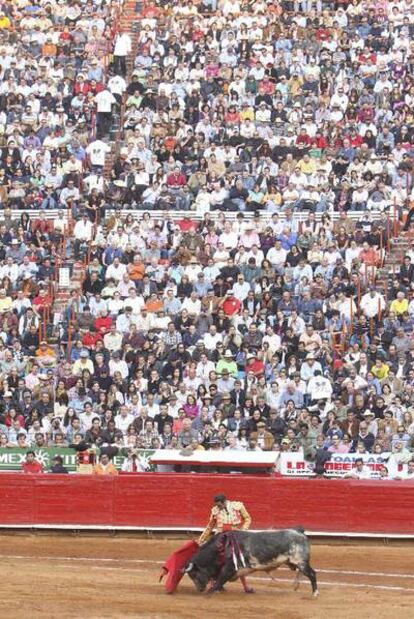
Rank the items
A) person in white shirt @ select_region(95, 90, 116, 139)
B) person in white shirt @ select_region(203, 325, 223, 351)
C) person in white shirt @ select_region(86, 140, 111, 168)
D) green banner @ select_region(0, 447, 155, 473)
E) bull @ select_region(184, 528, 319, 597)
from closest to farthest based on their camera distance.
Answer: bull @ select_region(184, 528, 319, 597)
green banner @ select_region(0, 447, 155, 473)
person in white shirt @ select_region(203, 325, 223, 351)
person in white shirt @ select_region(86, 140, 111, 168)
person in white shirt @ select_region(95, 90, 116, 139)

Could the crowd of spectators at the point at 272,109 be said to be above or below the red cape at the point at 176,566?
above

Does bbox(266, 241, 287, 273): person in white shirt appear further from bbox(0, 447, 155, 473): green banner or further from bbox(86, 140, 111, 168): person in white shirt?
bbox(86, 140, 111, 168): person in white shirt

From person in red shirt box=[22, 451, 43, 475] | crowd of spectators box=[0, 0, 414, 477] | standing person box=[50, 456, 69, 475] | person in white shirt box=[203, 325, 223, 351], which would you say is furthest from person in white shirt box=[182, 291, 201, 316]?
person in red shirt box=[22, 451, 43, 475]

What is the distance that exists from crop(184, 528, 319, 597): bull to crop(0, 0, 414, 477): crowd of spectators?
7066 millimetres

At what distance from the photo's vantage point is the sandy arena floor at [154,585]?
20.4 m

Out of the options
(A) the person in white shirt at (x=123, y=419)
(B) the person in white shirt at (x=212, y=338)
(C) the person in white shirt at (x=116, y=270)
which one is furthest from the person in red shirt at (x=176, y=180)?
(A) the person in white shirt at (x=123, y=419)

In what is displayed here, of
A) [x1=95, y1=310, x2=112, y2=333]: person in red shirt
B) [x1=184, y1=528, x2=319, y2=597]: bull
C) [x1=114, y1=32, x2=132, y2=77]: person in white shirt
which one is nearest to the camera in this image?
[x1=184, y1=528, x2=319, y2=597]: bull

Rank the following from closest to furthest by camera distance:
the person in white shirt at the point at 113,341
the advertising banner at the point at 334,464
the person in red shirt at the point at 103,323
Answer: the advertising banner at the point at 334,464
the person in white shirt at the point at 113,341
the person in red shirt at the point at 103,323

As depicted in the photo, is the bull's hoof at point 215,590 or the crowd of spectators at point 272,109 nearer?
the bull's hoof at point 215,590

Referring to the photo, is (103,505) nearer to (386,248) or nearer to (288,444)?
(288,444)

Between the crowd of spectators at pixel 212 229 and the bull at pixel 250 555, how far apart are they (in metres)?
7.07

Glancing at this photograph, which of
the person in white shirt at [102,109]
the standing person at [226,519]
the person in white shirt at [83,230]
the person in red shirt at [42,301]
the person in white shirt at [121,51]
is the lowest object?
the standing person at [226,519]

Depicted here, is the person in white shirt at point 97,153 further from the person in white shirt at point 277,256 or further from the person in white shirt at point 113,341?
the person in white shirt at point 113,341

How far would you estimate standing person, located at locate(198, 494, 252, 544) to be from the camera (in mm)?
21812
